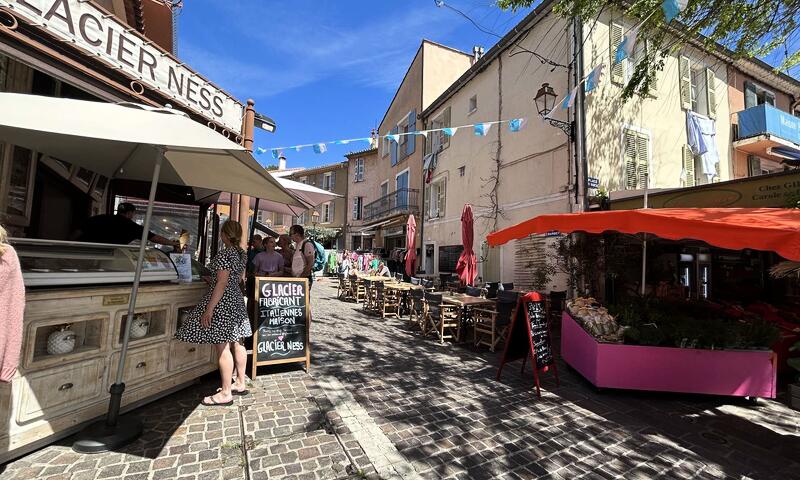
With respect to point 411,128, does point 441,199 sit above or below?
below

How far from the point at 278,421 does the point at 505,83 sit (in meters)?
11.7

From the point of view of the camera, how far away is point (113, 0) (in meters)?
5.77

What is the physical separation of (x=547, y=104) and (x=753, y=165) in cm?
894

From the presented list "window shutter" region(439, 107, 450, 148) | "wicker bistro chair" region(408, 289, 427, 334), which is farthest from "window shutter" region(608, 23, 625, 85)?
"wicker bistro chair" region(408, 289, 427, 334)

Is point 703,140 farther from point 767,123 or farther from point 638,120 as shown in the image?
point 767,123

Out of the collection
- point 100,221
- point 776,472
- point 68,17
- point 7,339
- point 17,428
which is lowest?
point 776,472

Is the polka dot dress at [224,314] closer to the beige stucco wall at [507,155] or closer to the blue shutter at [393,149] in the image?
the beige stucco wall at [507,155]

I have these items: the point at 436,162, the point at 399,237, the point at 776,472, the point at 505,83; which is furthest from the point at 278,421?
the point at 399,237

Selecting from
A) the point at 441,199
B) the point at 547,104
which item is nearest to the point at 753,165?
the point at 547,104

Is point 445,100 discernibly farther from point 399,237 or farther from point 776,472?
point 776,472

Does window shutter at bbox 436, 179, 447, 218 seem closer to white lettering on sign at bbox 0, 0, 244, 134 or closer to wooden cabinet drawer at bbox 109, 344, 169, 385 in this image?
white lettering on sign at bbox 0, 0, 244, 134

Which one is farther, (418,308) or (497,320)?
(418,308)

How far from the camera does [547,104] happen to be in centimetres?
888

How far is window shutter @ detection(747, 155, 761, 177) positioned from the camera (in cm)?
1205
